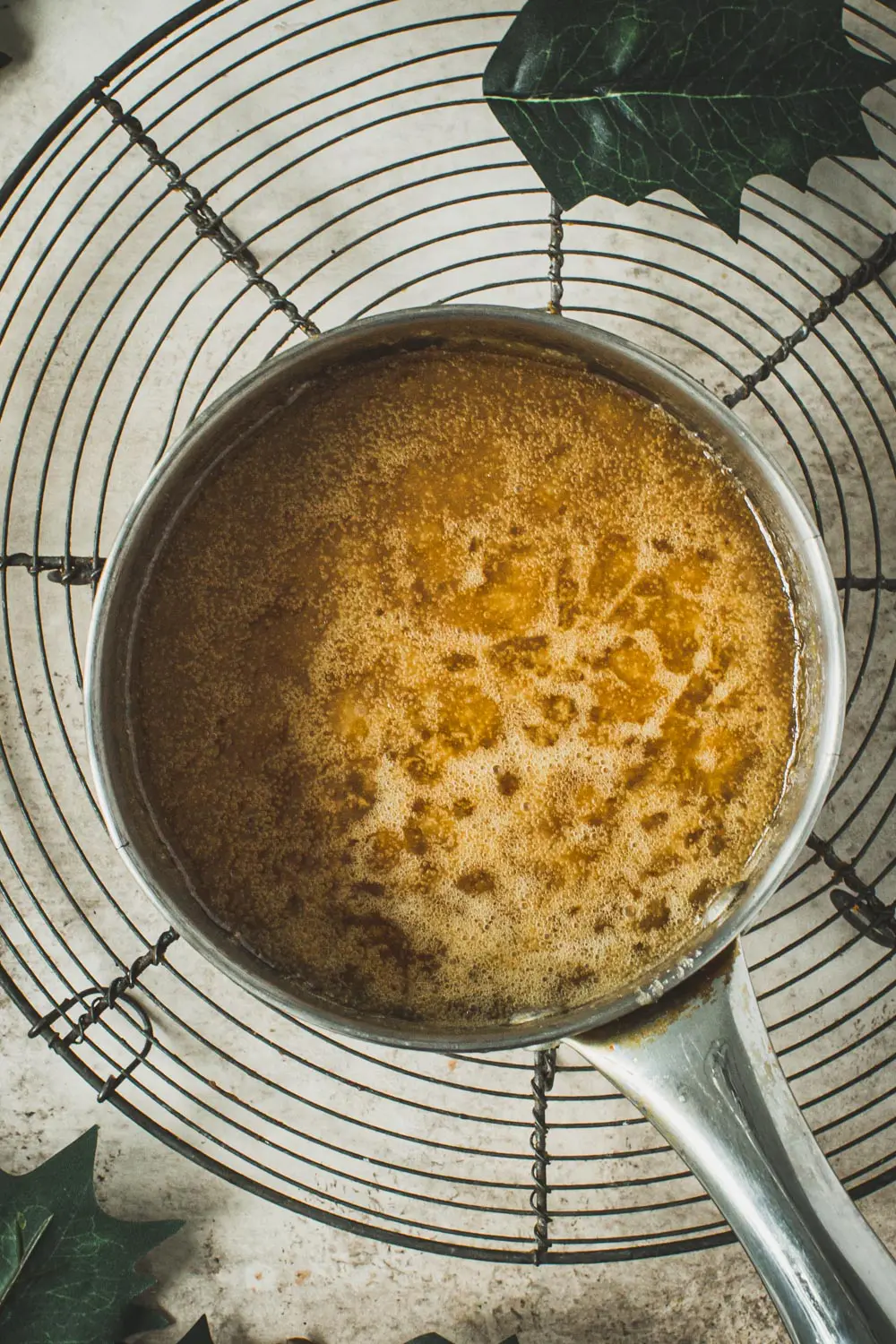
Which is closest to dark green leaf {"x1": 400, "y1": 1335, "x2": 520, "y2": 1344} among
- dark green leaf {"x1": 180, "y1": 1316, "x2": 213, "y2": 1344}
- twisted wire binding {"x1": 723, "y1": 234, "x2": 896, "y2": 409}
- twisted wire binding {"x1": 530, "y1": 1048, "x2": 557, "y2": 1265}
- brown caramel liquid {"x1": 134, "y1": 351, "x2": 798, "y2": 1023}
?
dark green leaf {"x1": 180, "y1": 1316, "x2": 213, "y2": 1344}

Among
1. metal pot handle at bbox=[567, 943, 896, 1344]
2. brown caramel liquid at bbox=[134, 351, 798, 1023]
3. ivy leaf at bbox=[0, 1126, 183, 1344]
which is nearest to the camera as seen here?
metal pot handle at bbox=[567, 943, 896, 1344]

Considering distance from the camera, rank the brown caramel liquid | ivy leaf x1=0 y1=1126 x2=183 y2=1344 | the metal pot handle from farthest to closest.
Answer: ivy leaf x1=0 y1=1126 x2=183 y2=1344
the brown caramel liquid
the metal pot handle

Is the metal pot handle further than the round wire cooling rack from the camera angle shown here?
No

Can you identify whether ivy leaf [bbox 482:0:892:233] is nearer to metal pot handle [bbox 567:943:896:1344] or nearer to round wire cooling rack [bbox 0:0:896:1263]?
round wire cooling rack [bbox 0:0:896:1263]

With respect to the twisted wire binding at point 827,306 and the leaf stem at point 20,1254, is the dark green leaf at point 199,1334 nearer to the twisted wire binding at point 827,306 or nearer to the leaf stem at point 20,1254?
the leaf stem at point 20,1254

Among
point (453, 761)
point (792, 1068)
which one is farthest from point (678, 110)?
point (792, 1068)

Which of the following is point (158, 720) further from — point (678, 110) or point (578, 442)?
point (678, 110)

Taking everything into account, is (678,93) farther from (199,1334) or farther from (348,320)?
(199,1334)

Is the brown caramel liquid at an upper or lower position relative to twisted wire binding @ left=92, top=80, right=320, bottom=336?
lower
